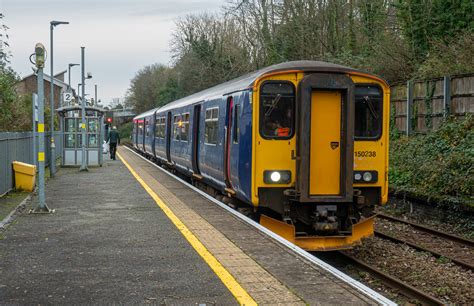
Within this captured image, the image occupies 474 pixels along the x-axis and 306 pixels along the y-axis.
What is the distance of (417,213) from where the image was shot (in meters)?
14.1

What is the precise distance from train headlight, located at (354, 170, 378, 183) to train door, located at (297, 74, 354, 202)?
399 mm

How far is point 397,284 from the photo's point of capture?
7867 mm

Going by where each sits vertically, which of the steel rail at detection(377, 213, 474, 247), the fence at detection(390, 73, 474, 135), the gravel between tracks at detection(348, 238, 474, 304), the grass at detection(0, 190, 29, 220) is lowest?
the gravel between tracks at detection(348, 238, 474, 304)

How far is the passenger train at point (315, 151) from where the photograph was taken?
29.6ft

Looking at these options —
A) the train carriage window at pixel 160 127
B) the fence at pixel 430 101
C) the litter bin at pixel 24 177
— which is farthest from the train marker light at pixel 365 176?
the train carriage window at pixel 160 127

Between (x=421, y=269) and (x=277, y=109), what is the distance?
324 cm

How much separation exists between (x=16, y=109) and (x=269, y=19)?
58.8 feet

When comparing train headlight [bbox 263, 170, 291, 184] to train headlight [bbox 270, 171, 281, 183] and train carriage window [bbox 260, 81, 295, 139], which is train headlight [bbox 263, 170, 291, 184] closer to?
train headlight [bbox 270, 171, 281, 183]

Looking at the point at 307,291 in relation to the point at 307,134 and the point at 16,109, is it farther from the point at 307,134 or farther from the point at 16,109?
the point at 16,109

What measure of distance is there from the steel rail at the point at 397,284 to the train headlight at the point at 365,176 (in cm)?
123

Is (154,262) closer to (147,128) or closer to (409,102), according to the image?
(409,102)

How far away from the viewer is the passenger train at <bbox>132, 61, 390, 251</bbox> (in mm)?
9023

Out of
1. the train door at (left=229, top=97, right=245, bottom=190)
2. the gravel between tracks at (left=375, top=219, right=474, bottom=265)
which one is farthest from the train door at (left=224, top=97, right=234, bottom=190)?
the gravel between tracks at (left=375, top=219, right=474, bottom=265)

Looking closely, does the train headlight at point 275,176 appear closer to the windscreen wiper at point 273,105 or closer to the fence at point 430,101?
the windscreen wiper at point 273,105
